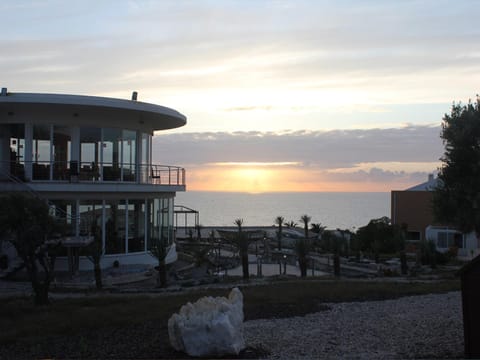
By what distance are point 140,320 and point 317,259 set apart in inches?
693

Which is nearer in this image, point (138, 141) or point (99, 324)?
point (99, 324)

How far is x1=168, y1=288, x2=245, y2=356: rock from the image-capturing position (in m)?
7.86

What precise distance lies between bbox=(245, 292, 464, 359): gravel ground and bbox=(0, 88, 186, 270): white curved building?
11041 millimetres

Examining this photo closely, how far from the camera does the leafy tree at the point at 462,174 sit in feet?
31.1

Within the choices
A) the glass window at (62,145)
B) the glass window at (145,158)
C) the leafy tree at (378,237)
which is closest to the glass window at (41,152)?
the glass window at (62,145)

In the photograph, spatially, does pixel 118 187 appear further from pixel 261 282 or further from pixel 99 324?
pixel 99 324

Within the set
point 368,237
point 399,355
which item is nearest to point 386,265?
point 368,237

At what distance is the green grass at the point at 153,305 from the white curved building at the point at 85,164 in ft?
20.6

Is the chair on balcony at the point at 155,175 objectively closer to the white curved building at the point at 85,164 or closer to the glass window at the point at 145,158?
the glass window at the point at 145,158

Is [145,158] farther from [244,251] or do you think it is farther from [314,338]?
[314,338]

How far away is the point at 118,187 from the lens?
67.5 ft

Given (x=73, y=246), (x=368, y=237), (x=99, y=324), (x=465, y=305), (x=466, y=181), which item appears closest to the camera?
(x=465, y=305)

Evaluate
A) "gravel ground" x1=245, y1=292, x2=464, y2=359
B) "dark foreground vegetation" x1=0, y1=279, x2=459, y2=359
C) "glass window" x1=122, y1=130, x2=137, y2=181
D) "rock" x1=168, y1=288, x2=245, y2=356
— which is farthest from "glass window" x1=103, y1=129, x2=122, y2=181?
"rock" x1=168, y1=288, x2=245, y2=356

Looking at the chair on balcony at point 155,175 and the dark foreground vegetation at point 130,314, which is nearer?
the dark foreground vegetation at point 130,314
